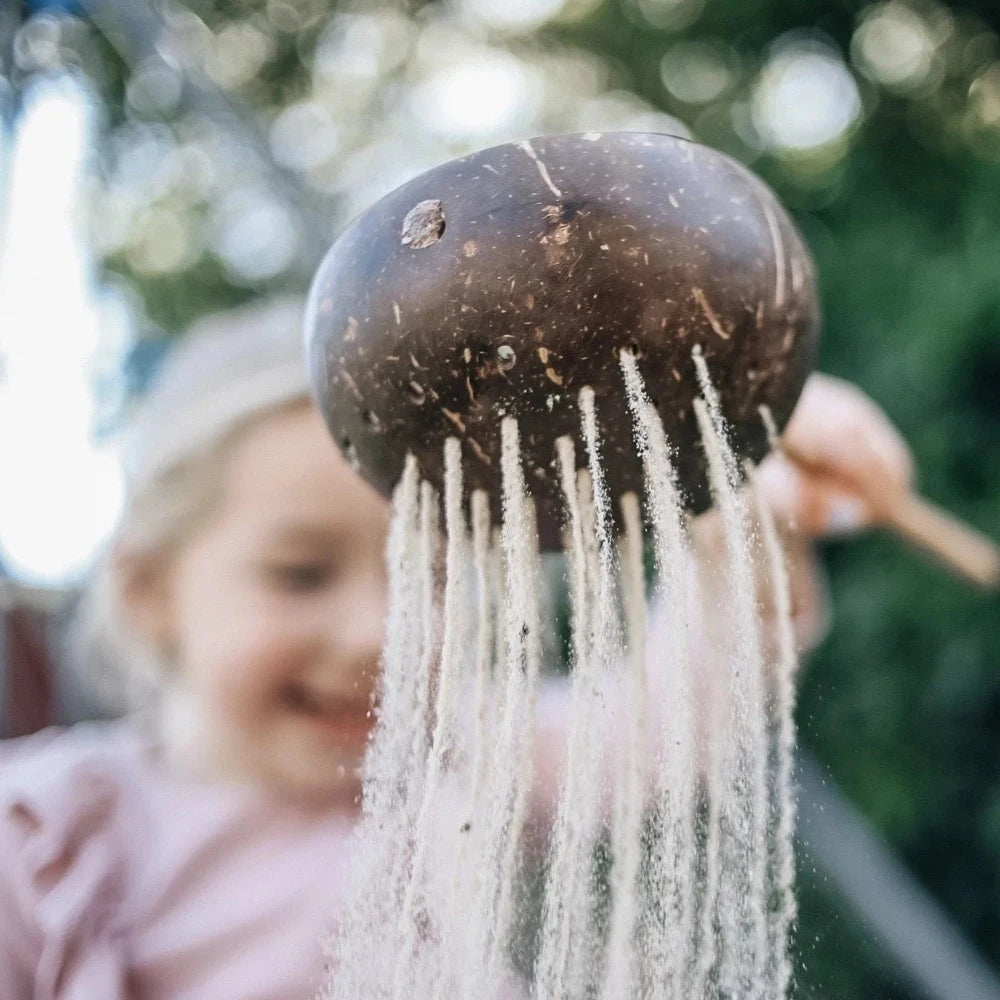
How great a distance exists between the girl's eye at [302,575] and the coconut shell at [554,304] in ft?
1.41

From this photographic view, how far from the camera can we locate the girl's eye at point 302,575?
884mm

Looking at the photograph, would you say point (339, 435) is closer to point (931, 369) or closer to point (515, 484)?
point (515, 484)

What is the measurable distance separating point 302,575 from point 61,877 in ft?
0.92

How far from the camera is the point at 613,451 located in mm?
443

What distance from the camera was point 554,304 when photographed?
0.42 m

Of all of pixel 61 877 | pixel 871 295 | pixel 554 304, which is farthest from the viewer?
pixel 871 295

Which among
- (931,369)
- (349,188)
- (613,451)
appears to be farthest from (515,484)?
(349,188)

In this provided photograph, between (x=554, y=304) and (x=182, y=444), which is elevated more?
(x=554, y=304)

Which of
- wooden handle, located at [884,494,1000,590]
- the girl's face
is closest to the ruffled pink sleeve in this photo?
the girl's face

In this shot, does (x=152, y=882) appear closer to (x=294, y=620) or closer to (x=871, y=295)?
(x=294, y=620)

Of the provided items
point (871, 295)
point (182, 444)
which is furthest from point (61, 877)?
point (871, 295)

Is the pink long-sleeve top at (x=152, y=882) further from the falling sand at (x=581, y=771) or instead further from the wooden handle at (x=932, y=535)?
the wooden handle at (x=932, y=535)

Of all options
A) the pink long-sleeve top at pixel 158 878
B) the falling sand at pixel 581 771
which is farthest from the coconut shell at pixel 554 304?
the pink long-sleeve top at pixel 158 878

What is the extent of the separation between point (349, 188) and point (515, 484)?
8.40 feet
